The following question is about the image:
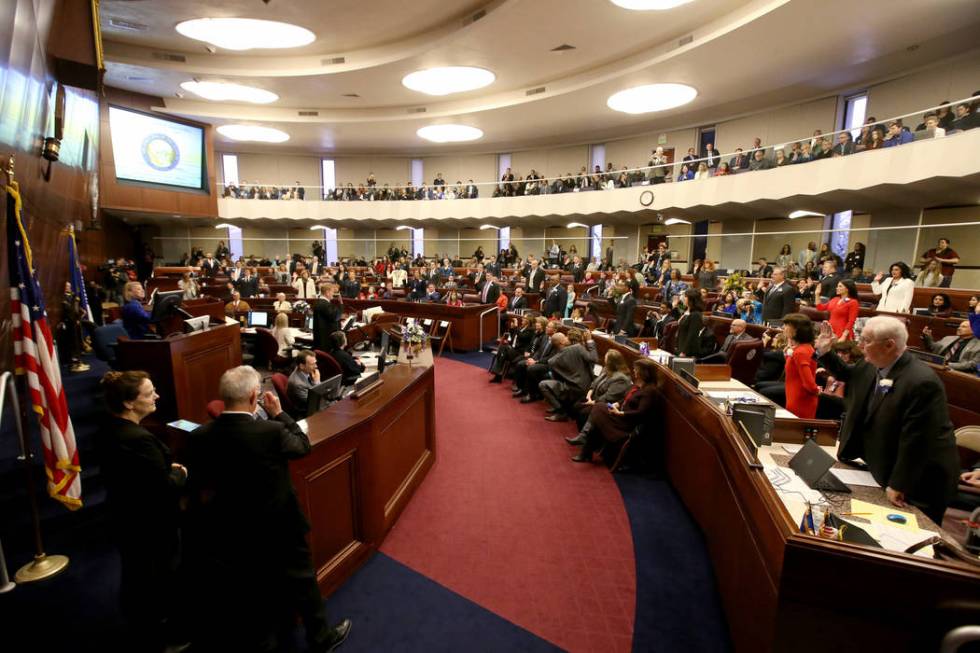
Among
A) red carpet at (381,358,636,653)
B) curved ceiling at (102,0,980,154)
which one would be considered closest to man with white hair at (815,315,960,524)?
red carpet at (381,358,636,653)

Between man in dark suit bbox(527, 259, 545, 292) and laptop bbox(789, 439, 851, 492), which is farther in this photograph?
man in dark suit bbox(527, 259, 545, 292)

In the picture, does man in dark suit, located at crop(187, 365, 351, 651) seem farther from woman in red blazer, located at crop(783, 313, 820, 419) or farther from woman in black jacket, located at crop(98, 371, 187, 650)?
woman in red blazer, located at crop(783, 313, 820, 419)

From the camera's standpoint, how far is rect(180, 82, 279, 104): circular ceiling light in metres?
14.5

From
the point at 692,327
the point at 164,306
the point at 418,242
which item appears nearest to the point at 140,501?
the point at 164,306

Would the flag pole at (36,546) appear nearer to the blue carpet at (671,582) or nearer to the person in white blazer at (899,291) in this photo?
the blue carpet at (671,582)

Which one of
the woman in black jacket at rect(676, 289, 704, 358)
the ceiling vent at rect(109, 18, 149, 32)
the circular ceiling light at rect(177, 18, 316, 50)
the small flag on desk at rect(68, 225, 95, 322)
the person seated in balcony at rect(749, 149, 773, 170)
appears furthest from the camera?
the person seated in balcony at rect(749, 149, 773, 170)

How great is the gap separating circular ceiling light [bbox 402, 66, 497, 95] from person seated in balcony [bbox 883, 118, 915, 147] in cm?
948

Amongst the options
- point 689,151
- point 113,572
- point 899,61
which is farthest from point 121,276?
point 899,61

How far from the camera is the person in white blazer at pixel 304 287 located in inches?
543

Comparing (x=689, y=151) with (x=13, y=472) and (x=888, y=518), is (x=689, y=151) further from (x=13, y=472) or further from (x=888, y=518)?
(x=13, y=472)

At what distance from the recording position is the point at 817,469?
2730 mm

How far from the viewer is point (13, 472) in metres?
3.73

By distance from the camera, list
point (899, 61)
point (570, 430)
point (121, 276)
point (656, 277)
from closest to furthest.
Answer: point (570, 430), point (899, 61), point (121, 276), point (656, 277)

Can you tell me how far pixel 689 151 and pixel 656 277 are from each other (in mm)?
6360
